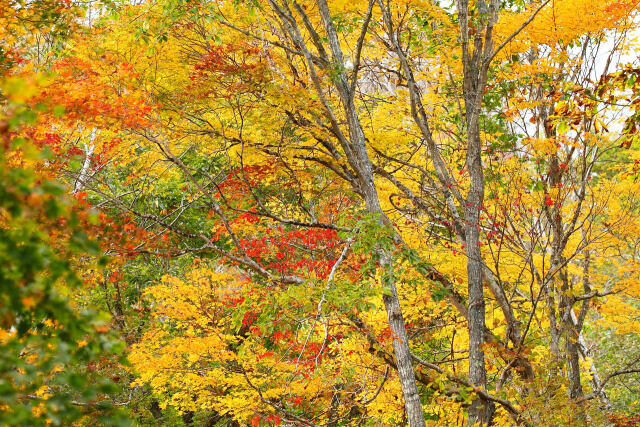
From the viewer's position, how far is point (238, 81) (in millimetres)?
5875

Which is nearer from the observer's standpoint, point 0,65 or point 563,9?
point 0,65

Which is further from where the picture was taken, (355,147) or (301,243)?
(301,243)

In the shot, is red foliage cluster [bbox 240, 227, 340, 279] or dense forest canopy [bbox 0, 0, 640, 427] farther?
red foliage cluster [bbox 240, 227, 340, 279]

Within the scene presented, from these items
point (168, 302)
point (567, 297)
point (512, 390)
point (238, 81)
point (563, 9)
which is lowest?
point (168, 302)

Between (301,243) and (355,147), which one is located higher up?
(355,147)

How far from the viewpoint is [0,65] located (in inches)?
170

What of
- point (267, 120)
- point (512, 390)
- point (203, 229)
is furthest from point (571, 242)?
point (203, 229)

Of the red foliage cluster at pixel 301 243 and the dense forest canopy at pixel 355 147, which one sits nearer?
the dense forest canopy at pixel 355 147

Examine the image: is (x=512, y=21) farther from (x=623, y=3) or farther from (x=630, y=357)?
(x=630, y=357)

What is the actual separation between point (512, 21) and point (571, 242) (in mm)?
5287

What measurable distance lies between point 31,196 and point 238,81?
4.72m

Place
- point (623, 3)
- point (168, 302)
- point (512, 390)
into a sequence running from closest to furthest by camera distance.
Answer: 1. point (623, 3)
2. point (512, 390)
3. point (168, 302)

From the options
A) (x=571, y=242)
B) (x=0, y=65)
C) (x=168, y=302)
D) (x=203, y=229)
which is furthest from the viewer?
(x=203, y=229)

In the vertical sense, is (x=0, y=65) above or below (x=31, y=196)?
above
